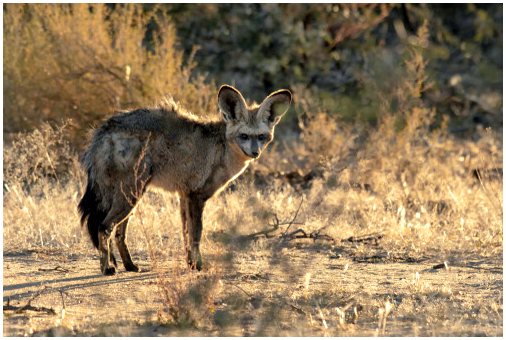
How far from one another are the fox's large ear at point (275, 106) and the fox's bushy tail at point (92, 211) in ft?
5.76

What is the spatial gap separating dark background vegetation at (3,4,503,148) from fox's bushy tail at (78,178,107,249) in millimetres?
5047

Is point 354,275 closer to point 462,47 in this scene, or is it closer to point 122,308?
point 122,308

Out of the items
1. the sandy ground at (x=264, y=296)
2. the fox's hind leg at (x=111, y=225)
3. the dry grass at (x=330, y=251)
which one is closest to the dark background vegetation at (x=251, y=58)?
the dry grass at (x=330, y=251)

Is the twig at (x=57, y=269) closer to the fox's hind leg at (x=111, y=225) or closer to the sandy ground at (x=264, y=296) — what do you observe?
the sandy ground at (x=264, y=296)

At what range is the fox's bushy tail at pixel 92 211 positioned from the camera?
28.0ft

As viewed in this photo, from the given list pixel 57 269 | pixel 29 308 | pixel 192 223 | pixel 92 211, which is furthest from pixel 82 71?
pixel 29 308

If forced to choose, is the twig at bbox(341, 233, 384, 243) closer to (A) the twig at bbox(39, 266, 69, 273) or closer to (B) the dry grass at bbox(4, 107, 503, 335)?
(B) the dry grass at bbox(4, 107, 503, 335)

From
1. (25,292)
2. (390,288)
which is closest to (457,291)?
(390,288)

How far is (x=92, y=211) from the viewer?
858cm

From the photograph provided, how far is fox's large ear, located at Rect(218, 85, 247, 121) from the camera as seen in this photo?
29.3ft

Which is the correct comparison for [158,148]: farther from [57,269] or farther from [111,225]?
[57,269]

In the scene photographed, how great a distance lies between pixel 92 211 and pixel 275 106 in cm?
203

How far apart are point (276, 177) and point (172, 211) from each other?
341 centimetres

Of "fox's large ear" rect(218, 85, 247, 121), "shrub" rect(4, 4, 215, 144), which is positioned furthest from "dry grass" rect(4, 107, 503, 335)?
"shrub" rect(4, 4, 215, 144)
